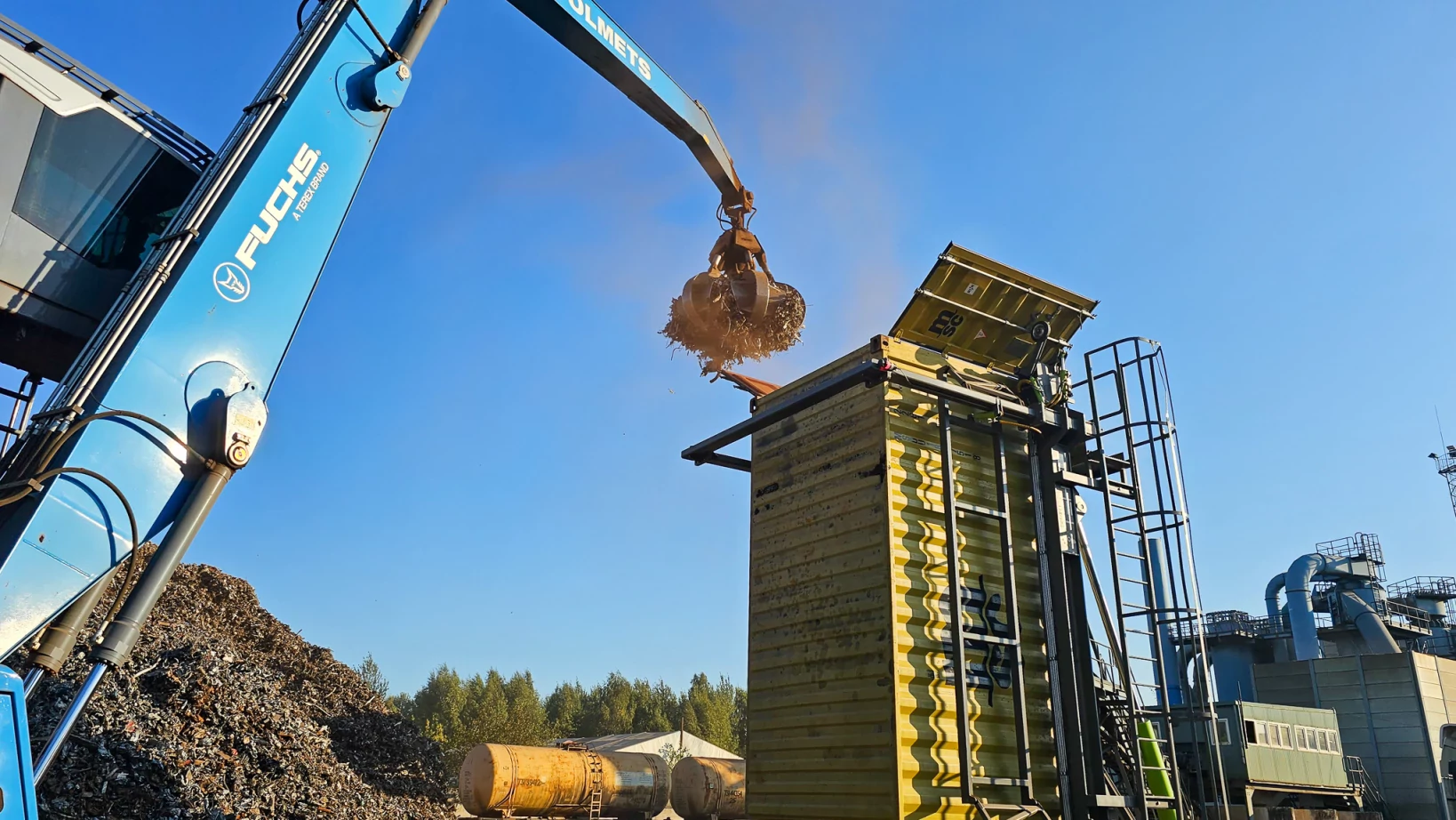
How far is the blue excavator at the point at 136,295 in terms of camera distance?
4547 millimetres

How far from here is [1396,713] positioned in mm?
29750

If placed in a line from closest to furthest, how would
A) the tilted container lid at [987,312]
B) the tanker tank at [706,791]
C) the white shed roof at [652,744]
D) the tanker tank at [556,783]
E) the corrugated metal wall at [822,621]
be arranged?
the corrugated metal wall at [822,621]
the tilted container lid at [987,312]
the tanker tank at [556,783]
the tanker tank at [706,791]
the white shed roof at [652,744]

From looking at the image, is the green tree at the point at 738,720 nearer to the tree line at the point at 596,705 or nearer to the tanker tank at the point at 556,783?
the tree line at the point at 596,705

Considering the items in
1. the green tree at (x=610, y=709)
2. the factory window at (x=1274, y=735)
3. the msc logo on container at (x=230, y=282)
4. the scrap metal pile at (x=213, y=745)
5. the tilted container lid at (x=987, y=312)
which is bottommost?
the scrap metal pile at (x=213, y=745)

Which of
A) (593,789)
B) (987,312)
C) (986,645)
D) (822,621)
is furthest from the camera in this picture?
(593,789)

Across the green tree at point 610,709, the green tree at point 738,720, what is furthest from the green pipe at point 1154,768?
the green tree at point 610,709

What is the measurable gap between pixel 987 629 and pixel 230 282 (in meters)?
6.59

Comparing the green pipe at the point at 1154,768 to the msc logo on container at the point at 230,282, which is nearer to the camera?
the msc logo on container at the point at 230,282

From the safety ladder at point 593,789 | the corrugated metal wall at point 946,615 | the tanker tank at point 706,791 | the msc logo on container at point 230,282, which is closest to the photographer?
the msc logo on container at point 230,282

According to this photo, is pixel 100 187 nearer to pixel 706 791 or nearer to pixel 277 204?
pixel 277 204

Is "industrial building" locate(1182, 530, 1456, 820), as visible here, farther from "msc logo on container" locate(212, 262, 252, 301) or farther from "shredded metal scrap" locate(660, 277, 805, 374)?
"msc logo on container" locate(212, 262, 252, 301)

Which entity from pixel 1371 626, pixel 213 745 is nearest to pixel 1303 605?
pixel 1371 626

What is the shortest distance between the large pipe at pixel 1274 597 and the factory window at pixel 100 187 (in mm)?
45551

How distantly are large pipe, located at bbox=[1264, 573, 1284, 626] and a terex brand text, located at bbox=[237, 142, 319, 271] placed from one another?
45.1m
